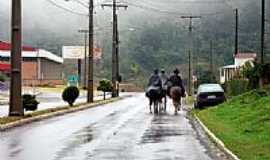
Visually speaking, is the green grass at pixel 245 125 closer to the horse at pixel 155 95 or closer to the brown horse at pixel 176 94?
the brown horse at pixel 176 94

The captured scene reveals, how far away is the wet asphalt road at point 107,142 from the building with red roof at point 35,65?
3252 inches

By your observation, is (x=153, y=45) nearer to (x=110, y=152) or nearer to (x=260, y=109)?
(x=260, y=109)

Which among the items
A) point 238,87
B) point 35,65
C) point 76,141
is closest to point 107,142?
point 76,141

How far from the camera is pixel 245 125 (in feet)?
81.0

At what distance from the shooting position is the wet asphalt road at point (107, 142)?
17.2 metres

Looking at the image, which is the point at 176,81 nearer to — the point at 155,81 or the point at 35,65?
the point at 155,81

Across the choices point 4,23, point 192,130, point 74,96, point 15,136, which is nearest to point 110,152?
point 15,136

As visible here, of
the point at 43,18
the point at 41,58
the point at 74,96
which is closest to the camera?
the point at 74,96

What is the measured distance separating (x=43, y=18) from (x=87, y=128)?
14156cm

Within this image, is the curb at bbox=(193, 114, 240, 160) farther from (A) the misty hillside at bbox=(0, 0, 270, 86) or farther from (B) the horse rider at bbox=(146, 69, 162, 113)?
(A) the misty hillside at bbox=(0, 0, 270, 86)

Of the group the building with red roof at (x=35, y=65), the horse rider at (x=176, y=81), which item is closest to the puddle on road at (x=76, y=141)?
the horse rider at (x=176, y=81)

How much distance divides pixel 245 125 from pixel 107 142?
19.7 ft

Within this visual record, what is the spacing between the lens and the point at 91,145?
1959 centimetres

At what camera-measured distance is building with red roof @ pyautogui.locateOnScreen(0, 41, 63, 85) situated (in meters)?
115
